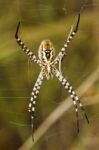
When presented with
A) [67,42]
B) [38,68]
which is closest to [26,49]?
[38,68]

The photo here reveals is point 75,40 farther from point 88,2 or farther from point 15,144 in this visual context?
point 15,144

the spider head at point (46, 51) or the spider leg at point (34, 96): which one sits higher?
the spider head at point (46, 51)

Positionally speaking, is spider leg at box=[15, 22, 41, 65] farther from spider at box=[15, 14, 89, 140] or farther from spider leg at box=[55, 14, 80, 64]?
spider leg at box=[55, 14, 80, 64]

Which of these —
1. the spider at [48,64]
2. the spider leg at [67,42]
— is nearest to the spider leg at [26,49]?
the spider at [48,64]

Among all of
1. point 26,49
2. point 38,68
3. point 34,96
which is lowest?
point 34,96

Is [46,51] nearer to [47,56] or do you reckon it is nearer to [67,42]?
[47,56]

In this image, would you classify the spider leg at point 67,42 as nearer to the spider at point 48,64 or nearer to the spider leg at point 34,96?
the spider at point 48,64

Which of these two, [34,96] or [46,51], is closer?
[46,51]
